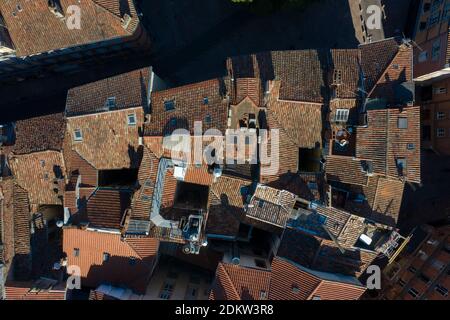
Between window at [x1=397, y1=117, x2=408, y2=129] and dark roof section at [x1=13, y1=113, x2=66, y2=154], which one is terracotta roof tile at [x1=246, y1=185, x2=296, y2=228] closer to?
window at [x1=397, y1=117, x2=408, y2=129]

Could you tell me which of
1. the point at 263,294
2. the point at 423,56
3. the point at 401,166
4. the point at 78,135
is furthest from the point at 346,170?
the point at 78,135

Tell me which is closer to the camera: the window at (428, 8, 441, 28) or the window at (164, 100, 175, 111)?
the window at (164, 100, 175, 111)

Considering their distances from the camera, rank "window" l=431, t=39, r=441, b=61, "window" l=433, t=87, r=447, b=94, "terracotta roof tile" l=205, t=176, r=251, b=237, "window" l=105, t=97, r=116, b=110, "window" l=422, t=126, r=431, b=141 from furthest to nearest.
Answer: "window" l=422, t=126, r=431, b=141
"window" l=433, t=87, r=447, b=94
"window" l=431, t=39, r=441, b=61
"window" l=105, t=97, r=116, b=110
"terracotta roof tile" l=205, t=176, r=251, b=237

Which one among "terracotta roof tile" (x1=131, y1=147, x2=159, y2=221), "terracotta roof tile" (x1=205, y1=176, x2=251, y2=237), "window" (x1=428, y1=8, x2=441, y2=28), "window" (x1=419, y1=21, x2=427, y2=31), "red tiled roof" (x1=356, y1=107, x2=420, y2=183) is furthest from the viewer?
"window" (x1=419, y1=21, x2=427, y2=31)

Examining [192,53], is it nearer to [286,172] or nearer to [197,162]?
[197,162]

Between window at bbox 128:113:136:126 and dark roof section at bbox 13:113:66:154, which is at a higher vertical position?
window at bbox 128:113:136:126

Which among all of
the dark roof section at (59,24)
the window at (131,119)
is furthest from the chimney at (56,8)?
the window at (131,119)

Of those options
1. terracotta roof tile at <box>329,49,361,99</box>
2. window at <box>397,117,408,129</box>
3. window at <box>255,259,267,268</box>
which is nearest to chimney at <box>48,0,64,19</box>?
terracotta roof tile at <box>329,49,361,99</box>

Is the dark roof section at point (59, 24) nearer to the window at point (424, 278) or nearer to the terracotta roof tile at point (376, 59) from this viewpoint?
the terracotta roof tile at point (376, 59)
